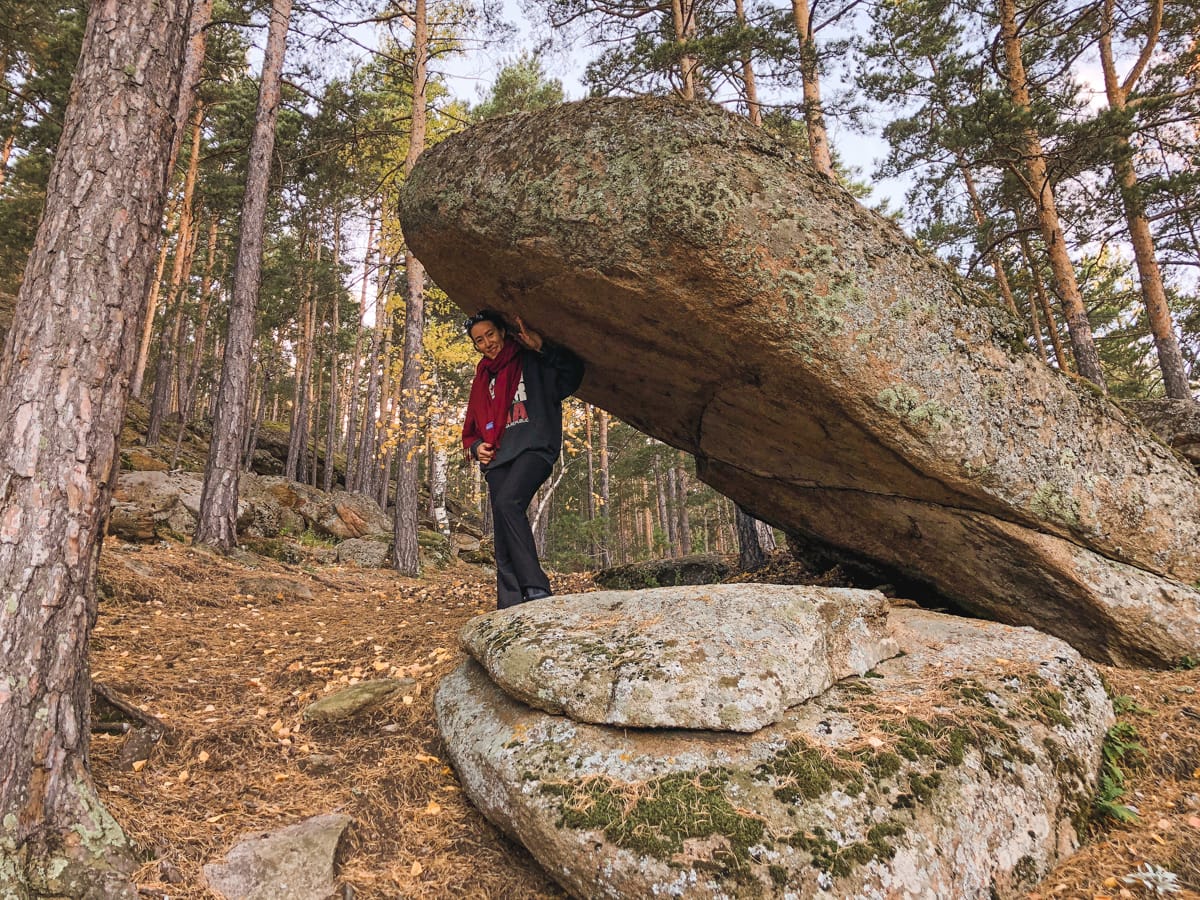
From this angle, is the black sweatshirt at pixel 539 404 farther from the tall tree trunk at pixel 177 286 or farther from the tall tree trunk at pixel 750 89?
the tall tree trunk at pixel 177 286

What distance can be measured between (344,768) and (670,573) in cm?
578

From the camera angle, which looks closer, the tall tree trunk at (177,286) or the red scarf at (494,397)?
the red scarf at (494,397)

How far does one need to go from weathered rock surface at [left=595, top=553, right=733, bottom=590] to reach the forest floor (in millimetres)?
3514

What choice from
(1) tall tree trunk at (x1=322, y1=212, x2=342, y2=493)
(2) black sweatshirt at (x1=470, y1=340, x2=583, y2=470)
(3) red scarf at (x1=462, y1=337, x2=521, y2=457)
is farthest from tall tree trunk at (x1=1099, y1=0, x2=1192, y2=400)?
(1) tall tree trunk at (x1=322, y1=212, x2=342, y2=493)

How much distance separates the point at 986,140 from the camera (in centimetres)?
914

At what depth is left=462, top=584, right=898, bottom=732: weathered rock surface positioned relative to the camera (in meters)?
2.80

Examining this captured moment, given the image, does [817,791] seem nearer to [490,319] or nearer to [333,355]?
[490,319]

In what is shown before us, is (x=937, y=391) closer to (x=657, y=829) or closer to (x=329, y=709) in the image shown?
(x=657, y=829)

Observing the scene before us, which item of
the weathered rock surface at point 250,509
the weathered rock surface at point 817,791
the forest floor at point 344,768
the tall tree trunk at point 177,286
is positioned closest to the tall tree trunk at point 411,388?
the weathered rock surface at point 250,509

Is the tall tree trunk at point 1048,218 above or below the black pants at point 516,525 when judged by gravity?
above

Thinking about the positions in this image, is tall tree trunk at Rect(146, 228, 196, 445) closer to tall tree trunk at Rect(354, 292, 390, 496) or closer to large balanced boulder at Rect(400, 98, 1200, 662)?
tall tree trunk at Rect(354, 292, 390, 496)

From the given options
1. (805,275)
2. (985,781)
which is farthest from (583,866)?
(805,275)

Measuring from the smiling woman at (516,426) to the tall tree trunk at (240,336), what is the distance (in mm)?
6436

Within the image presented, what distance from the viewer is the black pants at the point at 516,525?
445 centimetres
